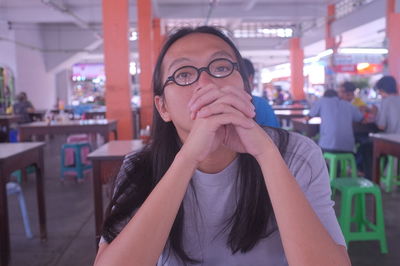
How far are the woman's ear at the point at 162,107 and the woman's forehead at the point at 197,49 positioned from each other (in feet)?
0.33

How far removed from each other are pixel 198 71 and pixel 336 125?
369 cm

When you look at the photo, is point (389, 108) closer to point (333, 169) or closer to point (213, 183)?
point (333, 169)

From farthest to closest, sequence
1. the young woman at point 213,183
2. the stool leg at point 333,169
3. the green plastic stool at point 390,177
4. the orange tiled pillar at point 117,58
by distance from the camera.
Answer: the orange tiled pillar at point 117,58, the green plastic stool at point 390,177, the stool leg at point 333,169, the young woman at point 213,183

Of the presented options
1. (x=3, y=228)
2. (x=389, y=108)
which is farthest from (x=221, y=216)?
(x=389, y=108)

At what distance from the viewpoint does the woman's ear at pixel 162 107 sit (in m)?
1.19

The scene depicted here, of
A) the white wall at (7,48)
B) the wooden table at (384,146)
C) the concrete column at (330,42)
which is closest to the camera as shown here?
the wooden table at (384,146)

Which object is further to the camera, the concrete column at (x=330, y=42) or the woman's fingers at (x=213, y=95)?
the concrete column at (x=330, y=42)

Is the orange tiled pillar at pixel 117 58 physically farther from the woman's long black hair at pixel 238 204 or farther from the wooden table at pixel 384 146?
the woman's long black hair at pixel 238 204

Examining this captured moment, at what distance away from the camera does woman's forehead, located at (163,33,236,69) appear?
1113 millimetres

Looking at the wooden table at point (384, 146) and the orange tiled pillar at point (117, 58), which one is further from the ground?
the orange tiled pillar at point (117, 58)

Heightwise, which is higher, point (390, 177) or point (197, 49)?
point (197, 49)

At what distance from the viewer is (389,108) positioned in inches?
183

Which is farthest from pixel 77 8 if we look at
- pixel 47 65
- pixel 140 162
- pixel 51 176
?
pixel 140 162

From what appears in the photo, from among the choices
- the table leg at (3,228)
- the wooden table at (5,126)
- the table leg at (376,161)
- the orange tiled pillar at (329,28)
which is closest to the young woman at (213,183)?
the table leg at (3,228)
